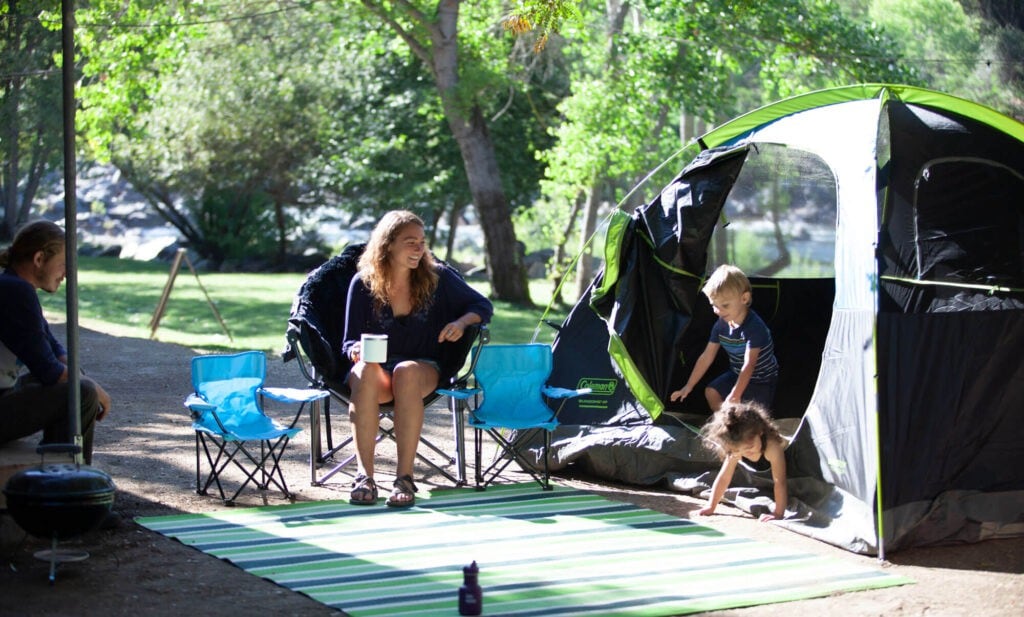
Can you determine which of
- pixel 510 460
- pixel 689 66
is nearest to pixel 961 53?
pixel 689 66

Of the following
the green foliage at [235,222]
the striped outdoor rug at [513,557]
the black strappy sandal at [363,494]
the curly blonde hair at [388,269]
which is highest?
the green foliage at [235,222]

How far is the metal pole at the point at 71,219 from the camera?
13.8 feet

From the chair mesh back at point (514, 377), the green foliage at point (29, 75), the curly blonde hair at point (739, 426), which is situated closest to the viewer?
the curly blonde hair at point (739, 426)

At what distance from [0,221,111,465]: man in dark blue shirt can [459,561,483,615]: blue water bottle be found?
1625mm

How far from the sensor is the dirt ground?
3.88 meters

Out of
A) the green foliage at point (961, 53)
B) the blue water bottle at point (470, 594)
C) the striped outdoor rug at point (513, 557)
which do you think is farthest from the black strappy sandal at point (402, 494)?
the green foliage at point (961, 53)

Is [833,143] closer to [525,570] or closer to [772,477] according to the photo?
[772,477]

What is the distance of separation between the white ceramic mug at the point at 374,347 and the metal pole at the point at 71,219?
51.5 inches

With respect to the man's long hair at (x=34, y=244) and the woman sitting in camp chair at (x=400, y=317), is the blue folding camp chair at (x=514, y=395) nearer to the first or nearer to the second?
the woman sitting in camp chair at (x=400, y=317)

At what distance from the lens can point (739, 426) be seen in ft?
16.6

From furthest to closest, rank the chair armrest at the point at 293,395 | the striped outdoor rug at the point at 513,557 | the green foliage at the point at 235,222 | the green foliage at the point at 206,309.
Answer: the green foliage at the point at 235,222, the green foliage at the point at 206,309, the chair armrest at the point at 293,395, the striped outdoor rug at the point at 513,557

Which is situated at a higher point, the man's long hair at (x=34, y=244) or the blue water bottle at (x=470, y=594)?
the man's long hair at (x=34, y=244)

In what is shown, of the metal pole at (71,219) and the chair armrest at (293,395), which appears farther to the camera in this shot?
the chair armrest at (293,395)

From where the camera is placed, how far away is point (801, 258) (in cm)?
682
